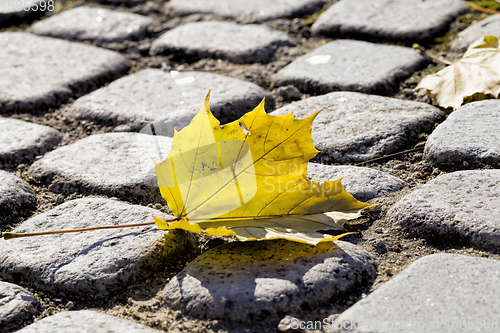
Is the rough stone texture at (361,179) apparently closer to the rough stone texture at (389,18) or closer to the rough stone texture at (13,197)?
the rough stone texture at (13,197)

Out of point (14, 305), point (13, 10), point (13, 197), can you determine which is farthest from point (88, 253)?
point (13, 10)

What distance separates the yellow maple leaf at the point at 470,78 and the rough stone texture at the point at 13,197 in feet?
4.65

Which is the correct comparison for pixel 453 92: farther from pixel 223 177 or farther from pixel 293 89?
pixel 223 177

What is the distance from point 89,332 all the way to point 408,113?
122 cm

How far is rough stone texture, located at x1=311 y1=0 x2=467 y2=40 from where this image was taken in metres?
2.10

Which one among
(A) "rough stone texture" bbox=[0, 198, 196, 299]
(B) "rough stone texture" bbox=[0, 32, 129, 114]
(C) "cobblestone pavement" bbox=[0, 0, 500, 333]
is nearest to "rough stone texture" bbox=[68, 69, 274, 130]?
(C) "cobblestone pavement" bbox=[0, 0, 500, 333]

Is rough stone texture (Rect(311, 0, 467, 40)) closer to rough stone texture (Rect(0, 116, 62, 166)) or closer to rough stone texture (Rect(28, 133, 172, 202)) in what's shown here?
rough stone texture (Rect(28, 133, 172, 202))

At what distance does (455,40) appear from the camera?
2021 mm

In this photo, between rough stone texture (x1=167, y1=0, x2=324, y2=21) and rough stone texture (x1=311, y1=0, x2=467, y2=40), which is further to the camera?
rough stone texture (x1=167, y1=0, x2=324, y2=21)

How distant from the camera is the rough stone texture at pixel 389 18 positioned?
6.90ft

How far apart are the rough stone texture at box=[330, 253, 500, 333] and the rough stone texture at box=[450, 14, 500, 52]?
128cm

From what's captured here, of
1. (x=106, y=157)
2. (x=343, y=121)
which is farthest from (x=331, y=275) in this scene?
(x=106, y=157)

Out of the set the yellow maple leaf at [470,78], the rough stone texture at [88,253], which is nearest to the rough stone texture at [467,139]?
the yellow maple leaf at [470,78]

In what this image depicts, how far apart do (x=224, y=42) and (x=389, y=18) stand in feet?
2.69
